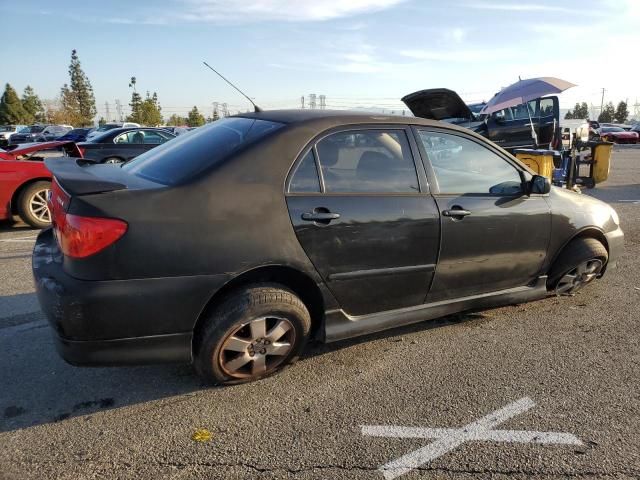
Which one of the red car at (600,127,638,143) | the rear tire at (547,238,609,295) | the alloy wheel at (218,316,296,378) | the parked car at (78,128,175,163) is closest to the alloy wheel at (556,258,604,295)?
the rear tire at (547,238,609,295)

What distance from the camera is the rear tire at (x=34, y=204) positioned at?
6633 mm

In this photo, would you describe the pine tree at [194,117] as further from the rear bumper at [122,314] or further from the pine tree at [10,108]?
the rear bumper at [122,314]

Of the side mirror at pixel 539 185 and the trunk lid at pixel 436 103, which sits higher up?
the trunk lid at pixel 436 103

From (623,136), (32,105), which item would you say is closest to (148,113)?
(32,105)

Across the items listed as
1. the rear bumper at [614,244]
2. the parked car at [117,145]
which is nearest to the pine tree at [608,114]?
the parked car at [117,145]

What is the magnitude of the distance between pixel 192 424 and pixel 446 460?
1.30 metres

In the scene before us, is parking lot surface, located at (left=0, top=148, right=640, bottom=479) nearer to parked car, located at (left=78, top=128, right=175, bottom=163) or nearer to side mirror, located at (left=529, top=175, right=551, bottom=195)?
side mirror, located at (left=529, top=175, right=551, bottom=195)

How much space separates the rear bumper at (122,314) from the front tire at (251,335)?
12 centimetres

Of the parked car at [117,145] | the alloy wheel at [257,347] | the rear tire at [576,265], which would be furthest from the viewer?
the parked car at [117,145]

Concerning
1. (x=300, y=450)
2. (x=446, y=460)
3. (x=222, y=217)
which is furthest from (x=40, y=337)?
(x=446, y=460)

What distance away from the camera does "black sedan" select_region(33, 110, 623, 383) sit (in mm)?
2434

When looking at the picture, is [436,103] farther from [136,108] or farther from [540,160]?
[136,108]

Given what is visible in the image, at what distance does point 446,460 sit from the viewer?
2.30m

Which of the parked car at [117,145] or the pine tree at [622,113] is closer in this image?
the parked car at [117,145]
